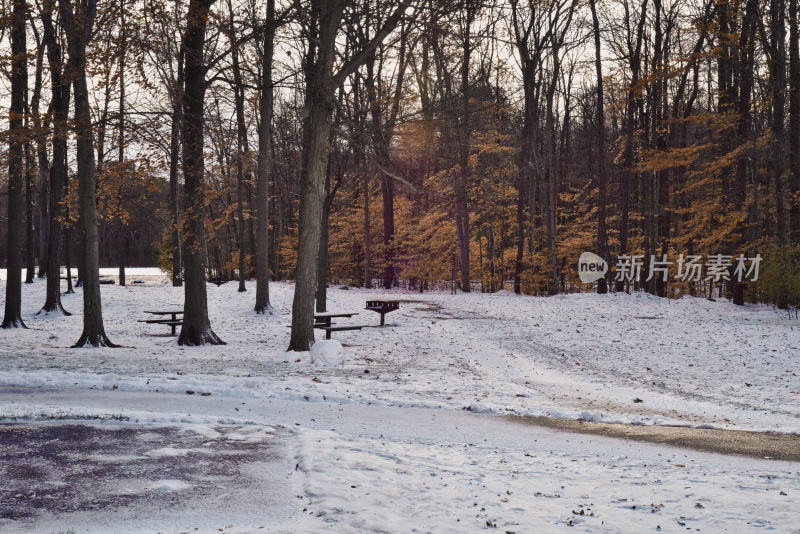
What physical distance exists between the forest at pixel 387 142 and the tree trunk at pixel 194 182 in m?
0.04

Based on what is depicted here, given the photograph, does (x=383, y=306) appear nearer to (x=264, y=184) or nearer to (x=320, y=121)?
(x=264, y=184)

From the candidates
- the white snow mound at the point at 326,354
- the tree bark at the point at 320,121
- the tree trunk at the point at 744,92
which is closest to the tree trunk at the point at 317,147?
the tree bark at the point at 320,121

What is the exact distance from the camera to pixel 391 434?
6797mm

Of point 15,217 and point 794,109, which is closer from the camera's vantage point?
point 15,217

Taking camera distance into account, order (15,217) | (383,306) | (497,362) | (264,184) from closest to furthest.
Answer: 1. (497,362)
2. (15,217)
3. (383,306)
4. (264,184)

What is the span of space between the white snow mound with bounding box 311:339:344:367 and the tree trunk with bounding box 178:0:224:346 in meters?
3.72

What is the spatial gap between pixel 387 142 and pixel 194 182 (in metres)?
5.02

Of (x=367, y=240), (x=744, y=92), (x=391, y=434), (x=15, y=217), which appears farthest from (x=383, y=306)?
(x=367, y=240)

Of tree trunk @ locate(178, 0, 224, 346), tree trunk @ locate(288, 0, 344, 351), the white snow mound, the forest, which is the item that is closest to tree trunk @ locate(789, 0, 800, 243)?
the forest

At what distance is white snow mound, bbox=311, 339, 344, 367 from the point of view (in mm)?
11180

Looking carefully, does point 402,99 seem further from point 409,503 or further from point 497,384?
point 409,503

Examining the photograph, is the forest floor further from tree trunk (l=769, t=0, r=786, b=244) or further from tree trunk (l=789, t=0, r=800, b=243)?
tree trunk (l=769, t=0, r=786, b=244)

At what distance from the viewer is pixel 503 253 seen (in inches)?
1377

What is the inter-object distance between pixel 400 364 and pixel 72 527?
26.4 feet
